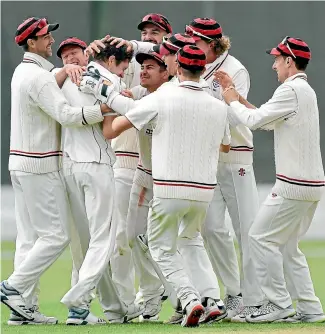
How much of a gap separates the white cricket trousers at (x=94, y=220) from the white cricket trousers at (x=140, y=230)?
1.75ft

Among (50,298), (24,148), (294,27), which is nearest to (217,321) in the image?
(24,148)

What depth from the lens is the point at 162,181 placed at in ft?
30.0

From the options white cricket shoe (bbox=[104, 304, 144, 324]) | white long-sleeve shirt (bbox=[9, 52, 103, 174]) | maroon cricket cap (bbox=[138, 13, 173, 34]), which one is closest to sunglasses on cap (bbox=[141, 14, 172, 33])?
maroon cricket cap (bbox=[138, 13, 173, 34])

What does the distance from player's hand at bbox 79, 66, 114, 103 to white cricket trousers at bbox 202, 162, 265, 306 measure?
131 centimetres

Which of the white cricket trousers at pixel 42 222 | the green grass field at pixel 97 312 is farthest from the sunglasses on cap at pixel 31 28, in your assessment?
the green grass field at pixel 97 312

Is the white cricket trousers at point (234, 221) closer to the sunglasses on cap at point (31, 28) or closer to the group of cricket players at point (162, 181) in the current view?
the group of cricket players at point (162, 181)

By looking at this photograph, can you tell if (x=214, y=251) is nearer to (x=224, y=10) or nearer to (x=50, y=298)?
(x=50, y=298)

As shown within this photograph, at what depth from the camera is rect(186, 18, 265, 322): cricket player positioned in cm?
1017

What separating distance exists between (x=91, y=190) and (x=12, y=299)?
1.04 meters

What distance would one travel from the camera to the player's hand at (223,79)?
9.84 metres

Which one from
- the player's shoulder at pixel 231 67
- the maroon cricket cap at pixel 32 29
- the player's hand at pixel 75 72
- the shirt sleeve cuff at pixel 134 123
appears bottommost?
the shirt sleeve cuff at pixel 134 123

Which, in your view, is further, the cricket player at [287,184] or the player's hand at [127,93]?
the player's hand at [127,93]

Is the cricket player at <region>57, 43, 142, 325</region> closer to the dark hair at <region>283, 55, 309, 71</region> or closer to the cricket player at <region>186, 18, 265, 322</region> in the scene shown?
the cricket player at <region>186, 18, 265, 322</region>

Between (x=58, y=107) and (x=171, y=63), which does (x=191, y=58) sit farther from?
(x=58, y=107)
